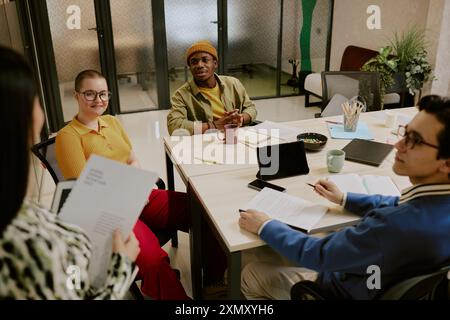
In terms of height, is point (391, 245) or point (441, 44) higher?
point (441, 44)

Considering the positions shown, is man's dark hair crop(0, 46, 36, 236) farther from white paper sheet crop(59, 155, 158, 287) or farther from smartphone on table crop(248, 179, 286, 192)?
smartphone on table crop(248, 179, 286, 192)

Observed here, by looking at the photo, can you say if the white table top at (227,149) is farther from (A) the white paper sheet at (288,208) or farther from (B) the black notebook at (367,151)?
(A) the white paper sheet at (288,208)

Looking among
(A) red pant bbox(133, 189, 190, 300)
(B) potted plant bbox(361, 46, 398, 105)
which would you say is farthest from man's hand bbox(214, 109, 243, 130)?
(B) potted plant bbox(361, 46, 398, 105)

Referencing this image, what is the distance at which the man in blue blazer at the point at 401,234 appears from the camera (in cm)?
114

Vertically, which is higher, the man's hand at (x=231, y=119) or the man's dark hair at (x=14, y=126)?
the man's dark hair at (x=14, y=126)

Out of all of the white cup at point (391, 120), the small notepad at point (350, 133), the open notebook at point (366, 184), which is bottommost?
the open notebook at point (366, 184)

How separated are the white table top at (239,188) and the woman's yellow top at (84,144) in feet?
1.26

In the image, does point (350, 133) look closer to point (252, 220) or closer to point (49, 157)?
point (252, 220)

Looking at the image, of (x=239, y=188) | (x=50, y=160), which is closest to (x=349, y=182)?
(x=239, y=188)

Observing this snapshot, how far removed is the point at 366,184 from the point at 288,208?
427mm

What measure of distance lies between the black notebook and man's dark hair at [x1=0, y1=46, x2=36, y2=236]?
1608 mm

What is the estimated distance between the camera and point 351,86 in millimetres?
3193

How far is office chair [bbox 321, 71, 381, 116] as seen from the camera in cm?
318

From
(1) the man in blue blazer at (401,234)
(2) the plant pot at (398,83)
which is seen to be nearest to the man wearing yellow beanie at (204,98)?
(1) the man in blue blazer at (401,234)
